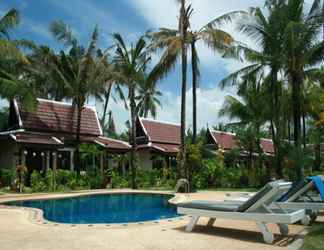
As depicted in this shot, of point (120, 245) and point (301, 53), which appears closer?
point (120, 245)

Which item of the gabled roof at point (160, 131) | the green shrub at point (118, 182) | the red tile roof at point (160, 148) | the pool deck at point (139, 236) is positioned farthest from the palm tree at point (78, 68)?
the pool deck at point (139, 236)

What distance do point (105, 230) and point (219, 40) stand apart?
11917mm

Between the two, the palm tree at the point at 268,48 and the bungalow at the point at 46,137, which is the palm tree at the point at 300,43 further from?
the bungalow at the point at 46,137

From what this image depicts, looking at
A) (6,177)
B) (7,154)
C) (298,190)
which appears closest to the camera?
(298,190)

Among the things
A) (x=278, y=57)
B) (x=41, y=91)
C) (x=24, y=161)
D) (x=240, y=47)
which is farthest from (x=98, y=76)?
(x=41, y=91)

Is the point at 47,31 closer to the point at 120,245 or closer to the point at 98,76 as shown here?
the point at 98,76

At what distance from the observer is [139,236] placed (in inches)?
287

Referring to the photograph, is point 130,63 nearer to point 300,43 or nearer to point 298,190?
point 300,43

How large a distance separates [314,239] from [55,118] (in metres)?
20.4

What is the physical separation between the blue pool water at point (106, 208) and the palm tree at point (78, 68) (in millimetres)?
5905

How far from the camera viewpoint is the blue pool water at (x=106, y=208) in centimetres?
1139

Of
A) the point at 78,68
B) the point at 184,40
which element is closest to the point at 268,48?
the point at 184,40

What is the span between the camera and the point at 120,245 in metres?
6.50

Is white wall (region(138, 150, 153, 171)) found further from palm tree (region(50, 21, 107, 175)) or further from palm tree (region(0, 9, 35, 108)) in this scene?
palm tree (region(0, 9, 35, 108))
